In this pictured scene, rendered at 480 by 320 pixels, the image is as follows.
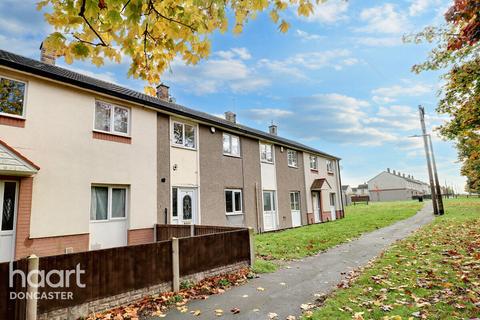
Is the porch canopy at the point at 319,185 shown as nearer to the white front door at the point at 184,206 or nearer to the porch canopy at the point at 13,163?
the white front door at the point at 184,206

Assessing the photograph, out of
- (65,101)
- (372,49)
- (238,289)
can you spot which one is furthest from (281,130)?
(238,289)

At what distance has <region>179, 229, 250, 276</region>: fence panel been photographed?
667 centimetres

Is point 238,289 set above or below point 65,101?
below

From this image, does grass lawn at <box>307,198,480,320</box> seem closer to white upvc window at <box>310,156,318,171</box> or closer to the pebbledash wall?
the pebbledash wall

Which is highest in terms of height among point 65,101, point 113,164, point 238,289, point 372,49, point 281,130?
point 281,130

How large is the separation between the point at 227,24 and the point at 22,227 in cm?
818

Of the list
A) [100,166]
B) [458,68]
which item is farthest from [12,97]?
[458,68]

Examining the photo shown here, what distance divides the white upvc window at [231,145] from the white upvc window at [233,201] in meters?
2.07

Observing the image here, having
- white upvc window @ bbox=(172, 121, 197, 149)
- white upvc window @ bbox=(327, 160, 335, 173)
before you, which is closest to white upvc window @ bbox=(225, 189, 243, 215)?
white upvc window @ bbox=(172, 121, 197, 149)

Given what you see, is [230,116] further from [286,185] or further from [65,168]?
[65,168]

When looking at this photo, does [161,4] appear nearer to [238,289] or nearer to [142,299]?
[142,299]

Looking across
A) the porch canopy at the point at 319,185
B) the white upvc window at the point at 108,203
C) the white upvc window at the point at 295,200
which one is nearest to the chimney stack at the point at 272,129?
the porch canopy at the point at 319,185

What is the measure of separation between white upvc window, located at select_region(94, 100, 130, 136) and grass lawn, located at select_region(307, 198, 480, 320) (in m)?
9.24

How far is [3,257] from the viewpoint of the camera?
7.74 metres
